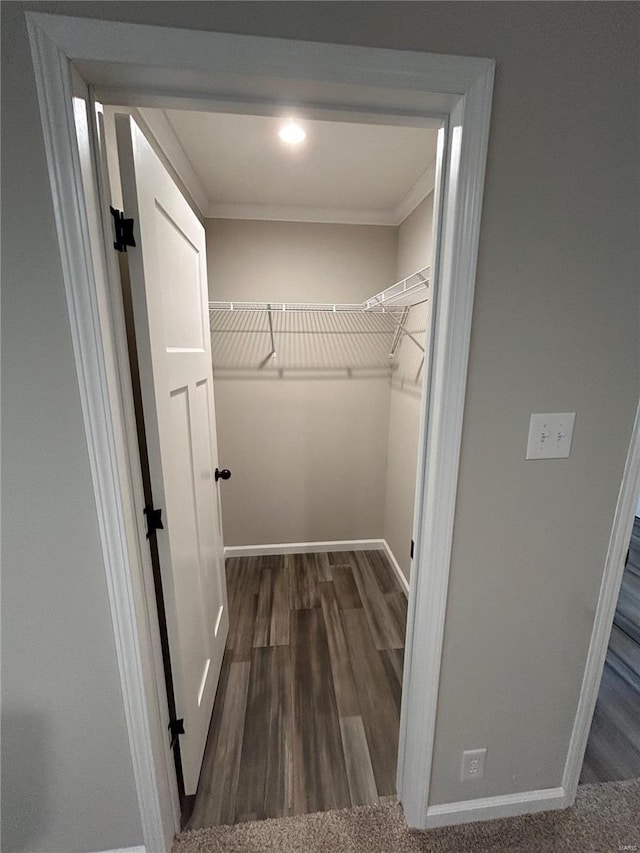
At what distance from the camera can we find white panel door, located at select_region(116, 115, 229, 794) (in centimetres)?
88

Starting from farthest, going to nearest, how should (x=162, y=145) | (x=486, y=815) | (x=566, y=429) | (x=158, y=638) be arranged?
(x=162, y=145) < (x=486, y=815) < (x=158, y=638) < (x=566, y=429)

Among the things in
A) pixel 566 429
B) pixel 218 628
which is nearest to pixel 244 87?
pixel 566 429

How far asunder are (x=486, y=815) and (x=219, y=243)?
117 inches

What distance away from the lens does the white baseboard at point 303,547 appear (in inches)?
103

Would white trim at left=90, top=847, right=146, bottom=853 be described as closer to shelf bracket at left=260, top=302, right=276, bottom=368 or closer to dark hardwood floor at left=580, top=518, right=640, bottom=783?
dark hardwood floor at left=580, top=518, right=640, bottom=783

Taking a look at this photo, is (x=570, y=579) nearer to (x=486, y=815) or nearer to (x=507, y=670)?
(x=507, y=670)

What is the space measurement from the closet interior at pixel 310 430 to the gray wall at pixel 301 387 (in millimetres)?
10

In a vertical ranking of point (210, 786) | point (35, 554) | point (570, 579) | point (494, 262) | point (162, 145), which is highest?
point (162, 145)

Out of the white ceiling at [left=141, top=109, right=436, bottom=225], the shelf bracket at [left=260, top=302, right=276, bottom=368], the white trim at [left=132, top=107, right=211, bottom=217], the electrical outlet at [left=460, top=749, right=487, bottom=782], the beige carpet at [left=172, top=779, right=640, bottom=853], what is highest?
the white ceiling at [left=141, top=109, right=436, bottom=225]

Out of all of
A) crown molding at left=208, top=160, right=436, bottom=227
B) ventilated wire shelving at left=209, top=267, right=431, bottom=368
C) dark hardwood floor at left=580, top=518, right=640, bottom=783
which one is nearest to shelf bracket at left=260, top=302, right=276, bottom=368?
ventilated wire shelving at left=209, top=267, right=431, bottom=368

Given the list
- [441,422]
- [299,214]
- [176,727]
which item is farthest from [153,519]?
[299,214]

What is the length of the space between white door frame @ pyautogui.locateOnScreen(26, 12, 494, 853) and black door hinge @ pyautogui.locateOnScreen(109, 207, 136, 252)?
0.39 feet

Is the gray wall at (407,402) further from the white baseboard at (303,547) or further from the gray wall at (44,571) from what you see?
the gray wall at (44,571)

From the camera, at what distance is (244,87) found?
0.71 metres
